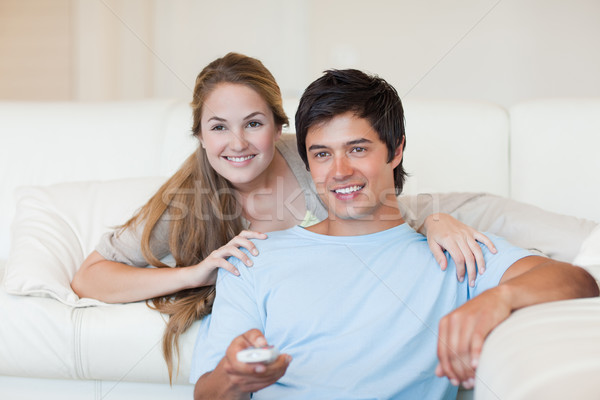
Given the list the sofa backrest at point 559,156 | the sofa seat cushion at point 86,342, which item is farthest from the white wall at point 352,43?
the sofa seat cushion at point 86,342

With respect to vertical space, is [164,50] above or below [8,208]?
above

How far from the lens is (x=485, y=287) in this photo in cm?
124

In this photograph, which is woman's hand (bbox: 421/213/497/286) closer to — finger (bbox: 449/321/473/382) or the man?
the man

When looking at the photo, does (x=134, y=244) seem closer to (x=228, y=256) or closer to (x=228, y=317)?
(x=228, y=256)

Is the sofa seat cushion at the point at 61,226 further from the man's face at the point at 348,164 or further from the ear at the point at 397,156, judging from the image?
the ear at the point at 397,156

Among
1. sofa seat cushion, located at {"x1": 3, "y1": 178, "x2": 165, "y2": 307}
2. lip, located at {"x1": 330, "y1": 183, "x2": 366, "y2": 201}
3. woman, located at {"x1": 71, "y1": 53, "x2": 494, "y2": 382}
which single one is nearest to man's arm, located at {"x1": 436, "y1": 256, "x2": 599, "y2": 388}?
lip, located at {"x1": 330, "y1": 183, "x2": 366, "y2": 201}

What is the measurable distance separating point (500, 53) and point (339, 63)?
91cm

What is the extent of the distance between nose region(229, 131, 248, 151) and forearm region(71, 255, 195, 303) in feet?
1.11

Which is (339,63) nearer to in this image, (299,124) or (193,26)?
(193,26)

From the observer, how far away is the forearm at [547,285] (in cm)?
101

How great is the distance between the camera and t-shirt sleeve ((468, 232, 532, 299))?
1.23 m

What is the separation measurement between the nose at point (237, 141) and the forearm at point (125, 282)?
34 centimetres

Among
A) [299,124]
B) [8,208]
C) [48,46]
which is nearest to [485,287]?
[299,124]

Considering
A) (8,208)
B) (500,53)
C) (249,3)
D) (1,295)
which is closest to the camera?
(1,295)
